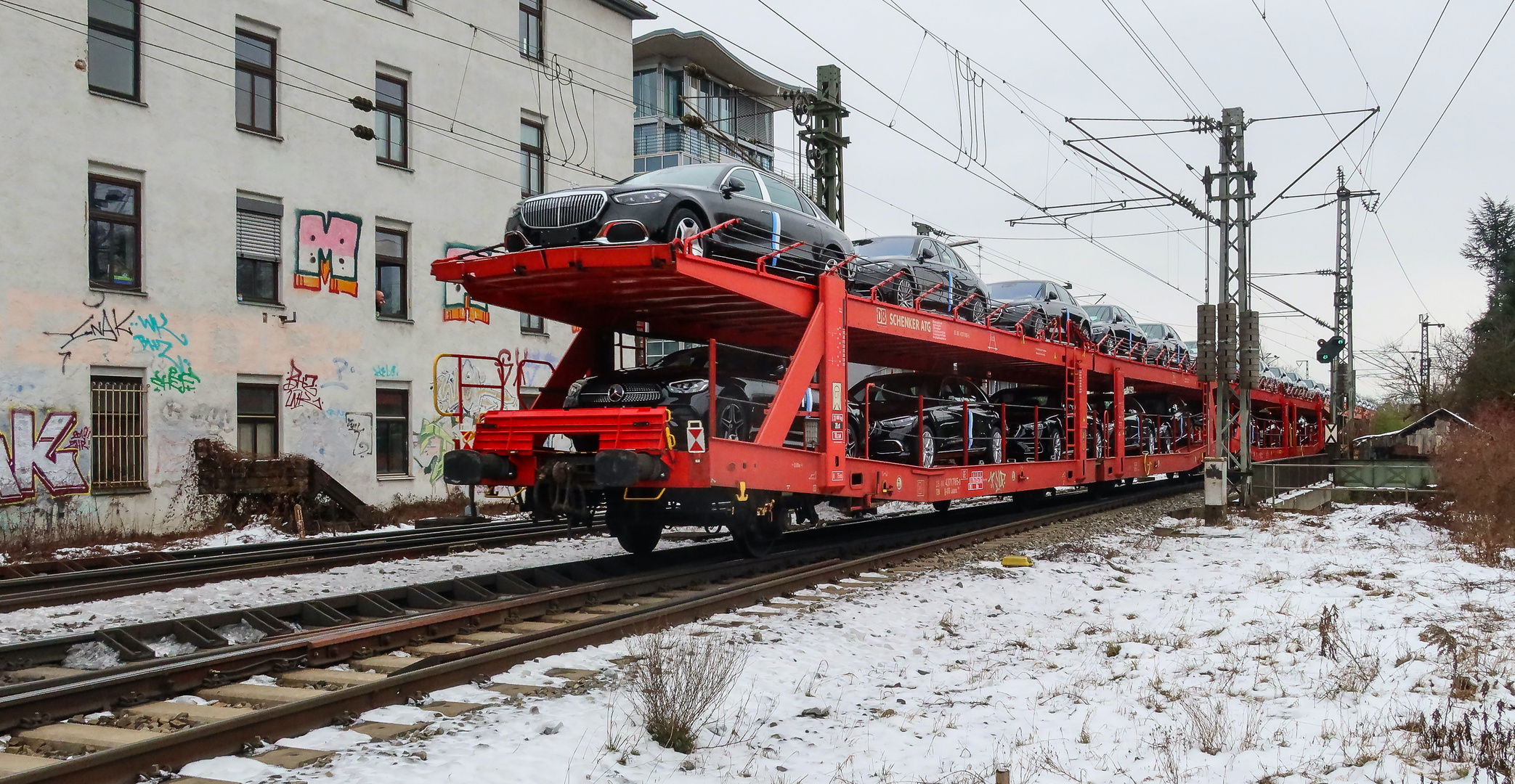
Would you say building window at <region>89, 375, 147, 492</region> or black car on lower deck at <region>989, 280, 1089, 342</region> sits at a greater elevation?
black car on lower deck at <region>989, 280, 1089, 342</region>

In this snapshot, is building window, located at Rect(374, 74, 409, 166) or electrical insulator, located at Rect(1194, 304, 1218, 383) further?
building window, located at Rect(374, 74, 409, 166)

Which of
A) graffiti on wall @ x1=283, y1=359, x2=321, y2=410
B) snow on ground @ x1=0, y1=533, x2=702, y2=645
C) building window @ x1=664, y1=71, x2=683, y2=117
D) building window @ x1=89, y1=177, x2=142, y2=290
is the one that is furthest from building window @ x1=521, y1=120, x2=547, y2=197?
building window @ x1=664, y1=71, x2=683, y2=117

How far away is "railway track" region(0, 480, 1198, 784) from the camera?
498cm

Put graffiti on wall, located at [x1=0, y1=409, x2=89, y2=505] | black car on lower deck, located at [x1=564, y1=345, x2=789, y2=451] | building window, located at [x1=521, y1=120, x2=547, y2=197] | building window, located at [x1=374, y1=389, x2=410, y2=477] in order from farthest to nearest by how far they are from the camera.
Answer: building window, located at [x1=521, y1=120, x2=547, y2=197], building window, located at [x1=374, y1=389, x2=410, y2=477], graffiti on wall, located at [x1=0, y1=409, x2=89, y2=505], black car on lower deck, located at [x1=564, y1=345, x2=789, y2=451]

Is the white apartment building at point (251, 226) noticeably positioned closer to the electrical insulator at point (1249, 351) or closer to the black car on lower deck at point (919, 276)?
the black car on lower deck at point (919, 276)

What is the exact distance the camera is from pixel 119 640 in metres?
6.76

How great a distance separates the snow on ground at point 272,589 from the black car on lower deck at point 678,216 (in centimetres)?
357

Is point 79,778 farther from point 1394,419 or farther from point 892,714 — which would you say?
point 1394,419

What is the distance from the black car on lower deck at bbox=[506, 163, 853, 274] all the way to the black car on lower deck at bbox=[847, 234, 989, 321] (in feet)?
5.55

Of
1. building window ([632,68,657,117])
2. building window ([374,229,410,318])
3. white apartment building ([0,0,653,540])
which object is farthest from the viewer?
building window ([632,68,657,117])

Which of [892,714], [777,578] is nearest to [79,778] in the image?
[892,714]

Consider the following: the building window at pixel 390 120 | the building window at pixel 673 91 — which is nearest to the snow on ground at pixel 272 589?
the building window at pixel 390 120

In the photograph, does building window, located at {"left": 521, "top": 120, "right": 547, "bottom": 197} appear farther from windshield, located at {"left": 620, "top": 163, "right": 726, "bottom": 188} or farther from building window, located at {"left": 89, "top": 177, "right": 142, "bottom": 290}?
windshield, located at {"left": 620, "top": 163, "right": 726, "bottom": 188}

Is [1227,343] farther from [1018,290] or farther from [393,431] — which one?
[393,431]
